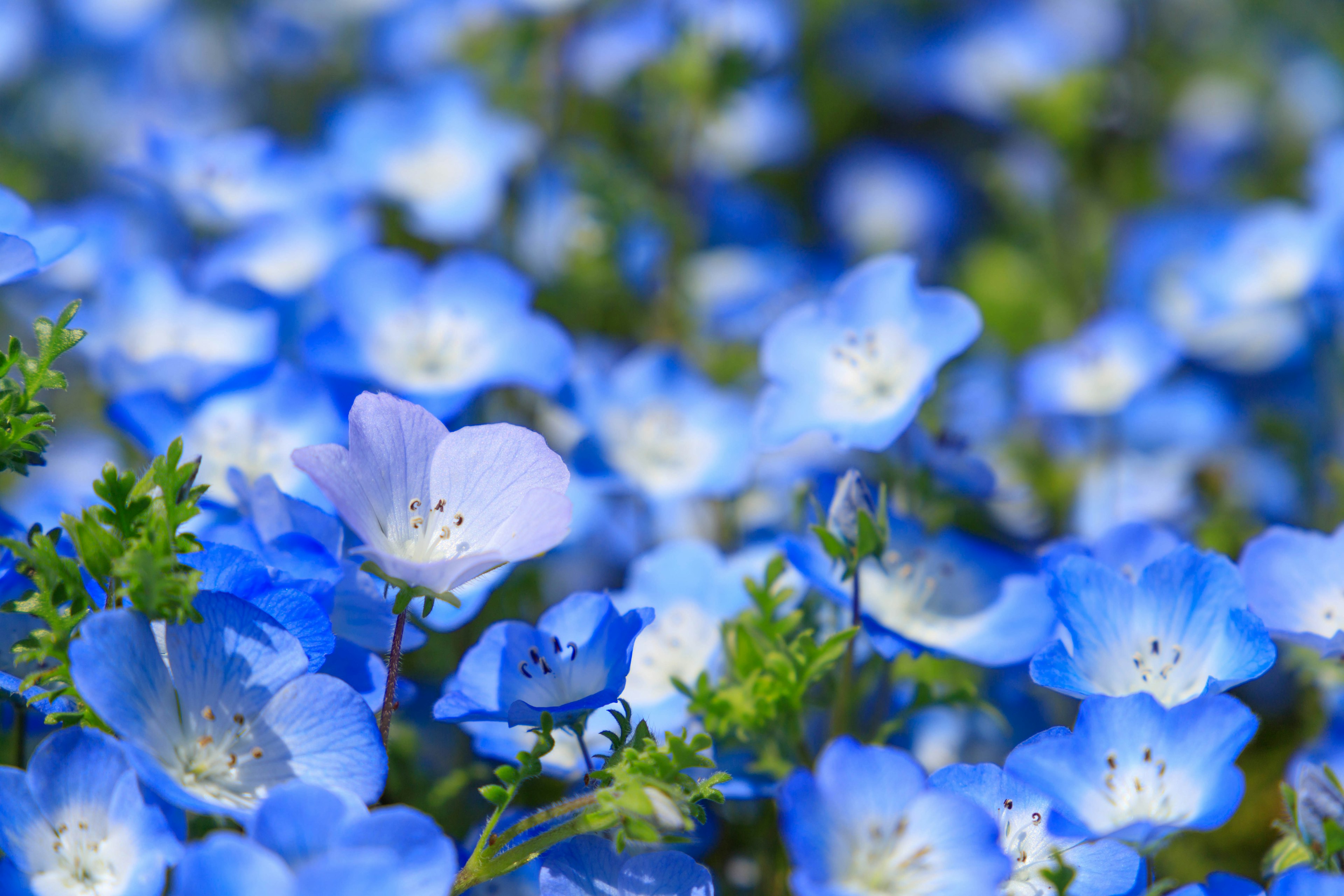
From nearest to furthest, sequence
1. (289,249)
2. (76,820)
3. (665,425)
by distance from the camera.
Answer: (76,820) < (665,425) < (289,249)

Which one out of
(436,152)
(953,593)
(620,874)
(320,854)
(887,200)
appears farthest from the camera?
(887,200)

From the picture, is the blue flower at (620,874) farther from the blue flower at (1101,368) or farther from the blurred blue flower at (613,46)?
the blurred blue flower at (613,46)

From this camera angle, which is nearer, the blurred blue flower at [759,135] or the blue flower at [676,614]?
the blue flower at [676,614]

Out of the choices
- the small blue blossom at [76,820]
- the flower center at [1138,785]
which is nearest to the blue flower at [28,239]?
the small blue blossom at [76,820]

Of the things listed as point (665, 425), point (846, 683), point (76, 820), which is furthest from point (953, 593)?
point (76, 820)

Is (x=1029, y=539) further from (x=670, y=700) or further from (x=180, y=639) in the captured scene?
(x=180, y=639)

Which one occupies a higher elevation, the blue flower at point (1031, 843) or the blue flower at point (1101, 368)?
the blue flower at point (1031, 843)

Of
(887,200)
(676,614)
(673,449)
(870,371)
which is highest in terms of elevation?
(870,371)

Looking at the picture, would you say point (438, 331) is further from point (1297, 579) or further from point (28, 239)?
point (1297, 579)

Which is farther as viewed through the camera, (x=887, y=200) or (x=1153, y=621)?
(x=887, y=200)

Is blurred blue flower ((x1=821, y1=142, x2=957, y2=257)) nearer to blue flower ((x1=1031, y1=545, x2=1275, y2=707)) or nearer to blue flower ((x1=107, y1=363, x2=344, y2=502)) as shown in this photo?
blue flower ((x1=107, y1=363, x2=344, y2=502))
